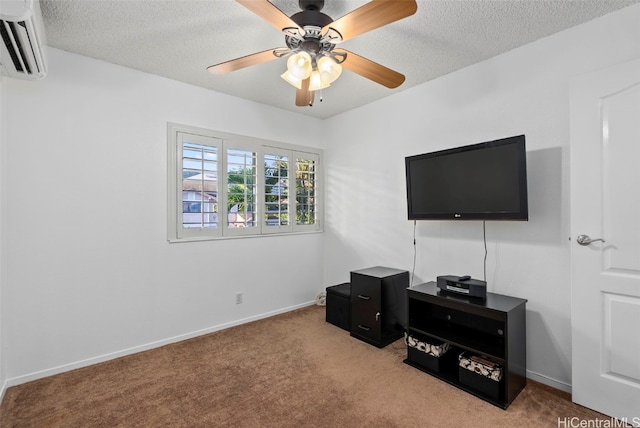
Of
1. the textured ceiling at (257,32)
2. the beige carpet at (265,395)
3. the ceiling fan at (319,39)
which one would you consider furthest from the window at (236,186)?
the ceiling fan at (319,39)

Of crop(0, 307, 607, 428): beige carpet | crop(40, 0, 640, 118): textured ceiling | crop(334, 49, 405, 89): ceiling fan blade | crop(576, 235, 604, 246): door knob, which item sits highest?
crop(40, 0, 640, 118): textured ceiling

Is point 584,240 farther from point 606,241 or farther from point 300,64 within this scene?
point 300,64

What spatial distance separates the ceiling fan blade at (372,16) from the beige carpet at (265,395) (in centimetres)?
219

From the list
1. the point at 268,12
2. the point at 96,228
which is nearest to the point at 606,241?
the point at 268,12

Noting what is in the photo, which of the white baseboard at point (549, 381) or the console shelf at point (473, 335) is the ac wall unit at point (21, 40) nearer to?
the console shelf at point (473, 335)

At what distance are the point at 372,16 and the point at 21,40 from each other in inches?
73.4

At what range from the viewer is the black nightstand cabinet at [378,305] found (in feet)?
9.34

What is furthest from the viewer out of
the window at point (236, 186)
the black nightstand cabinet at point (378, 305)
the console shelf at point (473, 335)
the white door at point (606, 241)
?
the window at point (236, 186)

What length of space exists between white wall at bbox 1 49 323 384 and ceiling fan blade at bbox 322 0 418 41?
2006 millimetres

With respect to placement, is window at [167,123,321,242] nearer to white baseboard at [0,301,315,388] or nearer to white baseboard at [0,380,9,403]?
white baseboard at [0,301,315,388]

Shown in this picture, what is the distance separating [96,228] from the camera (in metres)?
2.58

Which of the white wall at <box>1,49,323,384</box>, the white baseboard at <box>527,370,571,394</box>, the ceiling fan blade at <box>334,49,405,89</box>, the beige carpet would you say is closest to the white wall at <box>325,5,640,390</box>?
the white baseboard at <box>527,370,571,394</box>

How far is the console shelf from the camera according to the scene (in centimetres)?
202

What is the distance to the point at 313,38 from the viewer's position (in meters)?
1.84
